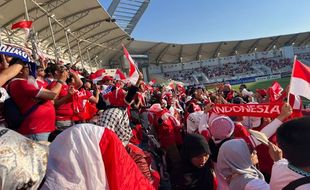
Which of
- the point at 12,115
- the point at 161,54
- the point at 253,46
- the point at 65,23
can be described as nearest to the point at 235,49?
the point at 253,46

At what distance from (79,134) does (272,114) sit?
2525mm

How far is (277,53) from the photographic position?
51906mm

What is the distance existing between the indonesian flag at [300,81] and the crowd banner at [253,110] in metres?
0.38

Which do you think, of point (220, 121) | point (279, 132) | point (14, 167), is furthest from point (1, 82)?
point (220, 121)

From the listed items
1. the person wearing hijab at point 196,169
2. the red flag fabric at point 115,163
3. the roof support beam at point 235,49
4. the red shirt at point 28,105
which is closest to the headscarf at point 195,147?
the person wearing hijab at point 196,169

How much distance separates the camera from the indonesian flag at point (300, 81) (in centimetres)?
324

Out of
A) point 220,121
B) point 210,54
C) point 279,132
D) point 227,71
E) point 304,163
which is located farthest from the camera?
point 210,54

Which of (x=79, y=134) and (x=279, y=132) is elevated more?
(x=79, y=134)

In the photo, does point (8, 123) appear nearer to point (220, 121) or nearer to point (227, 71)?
point (220, 121)

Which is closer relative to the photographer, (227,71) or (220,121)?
(220,121)

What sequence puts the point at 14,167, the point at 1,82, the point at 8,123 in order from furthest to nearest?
the point at 8,123
the point at 1,82
the point at 14,167

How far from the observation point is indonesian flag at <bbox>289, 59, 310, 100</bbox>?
3242mm

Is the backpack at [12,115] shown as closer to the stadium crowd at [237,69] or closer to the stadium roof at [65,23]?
the stadium roof at [65,23]

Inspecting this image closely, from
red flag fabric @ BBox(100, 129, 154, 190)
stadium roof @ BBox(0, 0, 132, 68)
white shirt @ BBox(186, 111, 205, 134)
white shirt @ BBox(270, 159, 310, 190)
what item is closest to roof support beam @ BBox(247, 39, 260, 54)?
stadium roof @ BBox(0, 0, 132, 68)
